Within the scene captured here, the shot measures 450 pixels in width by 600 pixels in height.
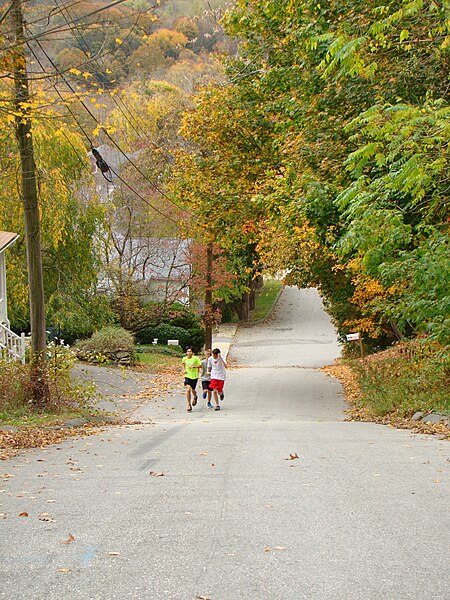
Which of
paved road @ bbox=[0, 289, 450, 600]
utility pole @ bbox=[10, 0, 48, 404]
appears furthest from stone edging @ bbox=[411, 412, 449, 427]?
utility pole @ bbox=[10, 0, 48, 404]

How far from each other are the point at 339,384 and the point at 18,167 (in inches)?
613

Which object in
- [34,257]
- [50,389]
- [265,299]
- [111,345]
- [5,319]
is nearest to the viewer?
[34,257]

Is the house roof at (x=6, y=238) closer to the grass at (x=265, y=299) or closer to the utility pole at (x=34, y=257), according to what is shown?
the utility pole at (x=34, y=257)

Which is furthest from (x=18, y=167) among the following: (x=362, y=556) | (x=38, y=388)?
(x=362, y=556)

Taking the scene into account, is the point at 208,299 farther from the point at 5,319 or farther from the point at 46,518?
the point at 46,518

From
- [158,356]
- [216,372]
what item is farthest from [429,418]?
[158,356]

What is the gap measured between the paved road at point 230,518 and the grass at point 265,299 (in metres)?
52.1

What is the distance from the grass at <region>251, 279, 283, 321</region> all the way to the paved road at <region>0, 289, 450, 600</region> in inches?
2050

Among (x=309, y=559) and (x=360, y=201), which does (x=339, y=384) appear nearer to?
(x=360, y=201)

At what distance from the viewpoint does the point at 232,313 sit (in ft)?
207

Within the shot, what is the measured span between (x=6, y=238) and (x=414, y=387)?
1329cm

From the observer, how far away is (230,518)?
647cm

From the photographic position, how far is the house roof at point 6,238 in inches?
893

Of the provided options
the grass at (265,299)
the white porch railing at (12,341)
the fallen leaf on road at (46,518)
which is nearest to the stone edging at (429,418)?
the fallen leaf on road at (46,518)
